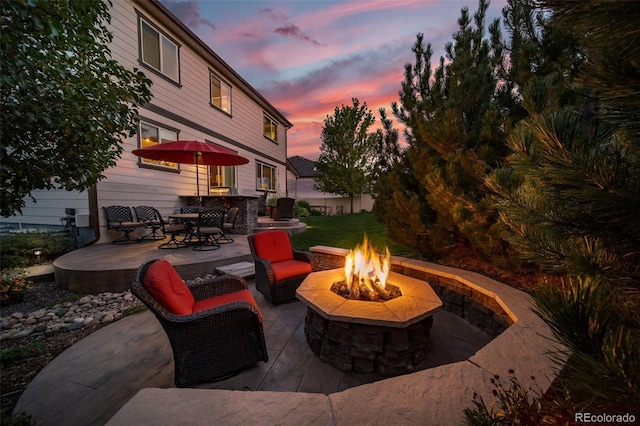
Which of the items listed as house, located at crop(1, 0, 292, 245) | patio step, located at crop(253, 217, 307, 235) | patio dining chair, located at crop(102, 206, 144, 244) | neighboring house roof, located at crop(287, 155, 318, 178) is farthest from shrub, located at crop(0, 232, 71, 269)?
neighboring house roof, located at crop(287, 155, 318, 178)

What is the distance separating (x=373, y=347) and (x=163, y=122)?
8.36 m

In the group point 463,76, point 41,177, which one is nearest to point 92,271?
point 41,177

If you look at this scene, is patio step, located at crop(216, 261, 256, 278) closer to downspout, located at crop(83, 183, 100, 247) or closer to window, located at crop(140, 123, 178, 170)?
downspout, located at crop(83, 183, 100, 247)

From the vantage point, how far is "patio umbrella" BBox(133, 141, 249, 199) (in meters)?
5.47

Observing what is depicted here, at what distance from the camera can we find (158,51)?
7.54 m

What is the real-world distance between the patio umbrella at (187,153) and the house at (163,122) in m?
1.10

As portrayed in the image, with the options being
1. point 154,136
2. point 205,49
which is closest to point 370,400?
point 154,136

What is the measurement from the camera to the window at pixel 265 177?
44.0 ft

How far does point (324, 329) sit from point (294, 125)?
A: 52.4 ft

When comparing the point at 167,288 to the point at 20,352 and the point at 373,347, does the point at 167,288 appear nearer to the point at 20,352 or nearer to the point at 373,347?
the point at 20,352

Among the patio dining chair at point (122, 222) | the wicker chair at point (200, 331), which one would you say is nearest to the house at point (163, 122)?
the patio dining chair at point (122, 222)

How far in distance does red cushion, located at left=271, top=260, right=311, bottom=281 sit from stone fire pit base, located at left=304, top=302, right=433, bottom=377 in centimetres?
136

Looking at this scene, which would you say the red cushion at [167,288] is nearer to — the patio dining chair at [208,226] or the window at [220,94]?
the patio dining chair at [208,226]

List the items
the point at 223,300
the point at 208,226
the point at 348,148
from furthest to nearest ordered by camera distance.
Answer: the point at 348,148 < the point at 208,226 < the point at 223,300
